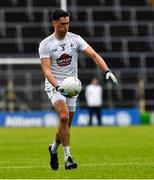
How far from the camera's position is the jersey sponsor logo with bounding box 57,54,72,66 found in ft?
43.8

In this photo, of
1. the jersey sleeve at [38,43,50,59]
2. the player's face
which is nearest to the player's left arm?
the player's face

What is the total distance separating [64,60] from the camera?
526 inches

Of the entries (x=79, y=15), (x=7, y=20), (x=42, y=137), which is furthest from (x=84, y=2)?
(x=42, y=137)

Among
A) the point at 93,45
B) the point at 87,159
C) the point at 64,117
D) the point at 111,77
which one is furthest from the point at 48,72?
the point at 93,45

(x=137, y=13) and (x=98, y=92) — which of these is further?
(x=137, y=13)

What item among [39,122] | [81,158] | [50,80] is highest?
[50,80]

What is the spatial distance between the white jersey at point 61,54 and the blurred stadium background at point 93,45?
24345mm

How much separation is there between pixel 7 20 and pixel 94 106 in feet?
26.5

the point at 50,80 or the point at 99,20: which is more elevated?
the point at 50,80

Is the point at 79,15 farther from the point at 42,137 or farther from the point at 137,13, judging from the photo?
the point at 42,137

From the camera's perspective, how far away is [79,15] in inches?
1762

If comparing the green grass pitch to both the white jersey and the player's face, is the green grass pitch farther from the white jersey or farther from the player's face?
the player's face

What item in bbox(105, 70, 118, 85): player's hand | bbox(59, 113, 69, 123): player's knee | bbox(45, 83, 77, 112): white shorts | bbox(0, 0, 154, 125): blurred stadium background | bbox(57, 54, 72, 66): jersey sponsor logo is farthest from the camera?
bbox(0, 0, 154, 125): blurred stadium background

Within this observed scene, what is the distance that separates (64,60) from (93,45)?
2950 cm
